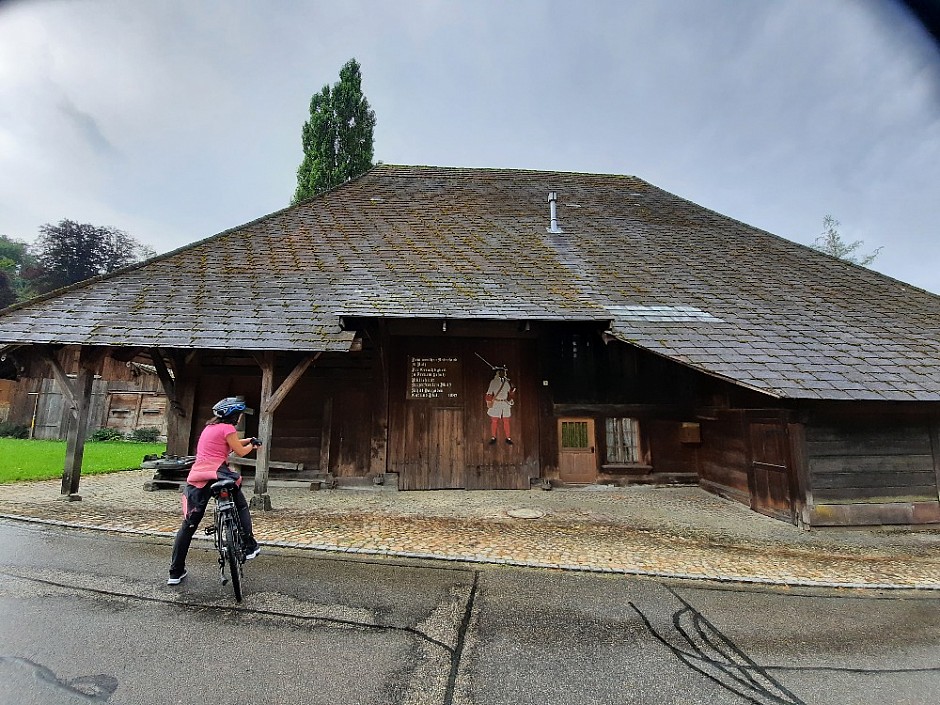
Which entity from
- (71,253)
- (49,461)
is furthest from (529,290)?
(71,253)

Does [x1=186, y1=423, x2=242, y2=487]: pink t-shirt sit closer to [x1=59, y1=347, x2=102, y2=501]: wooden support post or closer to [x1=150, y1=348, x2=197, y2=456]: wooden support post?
[x1=59, y1=347, x2=102, y2=501]: wooden support post

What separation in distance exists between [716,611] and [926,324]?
26.1 feet

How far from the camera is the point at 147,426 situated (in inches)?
745

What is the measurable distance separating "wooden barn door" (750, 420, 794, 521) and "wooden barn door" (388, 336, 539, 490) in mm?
3467

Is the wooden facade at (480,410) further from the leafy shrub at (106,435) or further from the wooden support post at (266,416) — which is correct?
the leafy shrub at (106,435)

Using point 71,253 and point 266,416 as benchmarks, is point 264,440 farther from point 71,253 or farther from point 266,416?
point 71,253

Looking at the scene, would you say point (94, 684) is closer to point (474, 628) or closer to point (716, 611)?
point (474, 628)

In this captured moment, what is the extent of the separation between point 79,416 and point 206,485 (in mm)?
4590

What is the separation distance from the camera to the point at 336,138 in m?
18.9

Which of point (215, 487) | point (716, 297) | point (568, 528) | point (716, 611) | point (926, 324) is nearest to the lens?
point (716, 611)

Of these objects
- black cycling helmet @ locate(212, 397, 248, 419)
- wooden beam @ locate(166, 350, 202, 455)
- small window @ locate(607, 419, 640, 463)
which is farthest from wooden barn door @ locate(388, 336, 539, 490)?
black cycling helmet @ locate(212, 397, 248, 419)

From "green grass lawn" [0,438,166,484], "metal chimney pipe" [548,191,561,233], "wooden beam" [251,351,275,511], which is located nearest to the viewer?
"wooden beam" [251,351,275,511]

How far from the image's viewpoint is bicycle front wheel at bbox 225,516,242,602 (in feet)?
10.6

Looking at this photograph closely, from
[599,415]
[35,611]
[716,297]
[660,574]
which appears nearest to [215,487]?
[35,611]
